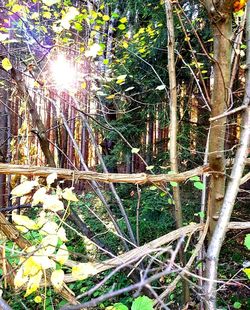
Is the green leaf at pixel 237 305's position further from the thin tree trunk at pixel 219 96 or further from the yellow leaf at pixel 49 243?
the yellow leaf at pixel 49 243

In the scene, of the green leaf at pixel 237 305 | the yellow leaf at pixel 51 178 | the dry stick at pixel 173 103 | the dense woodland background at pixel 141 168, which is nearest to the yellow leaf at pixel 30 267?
the dense woodland background at pixel 141 168

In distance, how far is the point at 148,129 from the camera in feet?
11.2

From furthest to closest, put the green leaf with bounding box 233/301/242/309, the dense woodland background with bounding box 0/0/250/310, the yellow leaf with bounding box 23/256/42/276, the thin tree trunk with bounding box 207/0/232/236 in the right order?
the green leaf with bounding box 233/301/242/309
the thin tree trunk with bounding box 207/0/232/236
the dense woodland background with bounding box 0/0/250/310
the yellow leaf with bounding box 23/256/42/276

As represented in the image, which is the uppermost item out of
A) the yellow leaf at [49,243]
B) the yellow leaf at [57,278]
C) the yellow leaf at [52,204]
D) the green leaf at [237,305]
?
the yellow leaf at [52,204]

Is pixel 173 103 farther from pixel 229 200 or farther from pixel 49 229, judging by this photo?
pixel 49 229

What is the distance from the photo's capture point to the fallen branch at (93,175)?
2.88ft

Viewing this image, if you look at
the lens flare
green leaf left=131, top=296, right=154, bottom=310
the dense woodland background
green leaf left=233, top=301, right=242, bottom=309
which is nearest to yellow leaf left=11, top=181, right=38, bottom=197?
the dense woodland background

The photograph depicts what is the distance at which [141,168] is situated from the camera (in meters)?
4.63

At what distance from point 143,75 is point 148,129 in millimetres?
654

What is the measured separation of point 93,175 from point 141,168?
3.63m

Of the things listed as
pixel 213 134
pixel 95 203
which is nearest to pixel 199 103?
pixel 213 134

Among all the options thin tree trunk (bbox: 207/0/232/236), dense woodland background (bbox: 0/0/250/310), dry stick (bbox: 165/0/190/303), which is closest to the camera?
dense woodland background (bbox: 0/0/250/310)

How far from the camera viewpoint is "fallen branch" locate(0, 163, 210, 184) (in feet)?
2.88

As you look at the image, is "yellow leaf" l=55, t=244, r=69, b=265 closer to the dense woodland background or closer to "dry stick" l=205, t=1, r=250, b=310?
the dense woodland background
